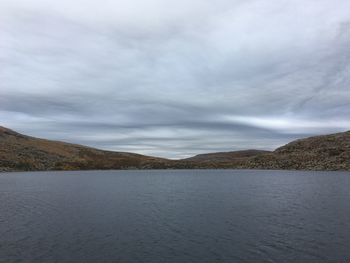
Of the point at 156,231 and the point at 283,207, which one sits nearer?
the point at 156,231

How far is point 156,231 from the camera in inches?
1970

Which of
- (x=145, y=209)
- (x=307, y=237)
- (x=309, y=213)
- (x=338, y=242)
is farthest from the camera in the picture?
(x=145, y=209)

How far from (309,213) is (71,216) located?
40124mm

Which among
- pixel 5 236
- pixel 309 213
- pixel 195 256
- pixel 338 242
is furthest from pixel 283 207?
pixel 5 236

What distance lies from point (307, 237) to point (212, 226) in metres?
13.4

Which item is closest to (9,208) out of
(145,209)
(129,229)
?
(145,209)

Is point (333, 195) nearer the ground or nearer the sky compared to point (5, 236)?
nearer the sky

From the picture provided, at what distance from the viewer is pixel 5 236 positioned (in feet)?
154

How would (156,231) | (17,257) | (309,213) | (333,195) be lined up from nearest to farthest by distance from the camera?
(17,257)
(156,231)
(309,213)
(333,195)

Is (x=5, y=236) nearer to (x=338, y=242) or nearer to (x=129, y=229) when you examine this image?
(x=129, y=229)

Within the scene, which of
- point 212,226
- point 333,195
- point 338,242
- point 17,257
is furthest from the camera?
point 333,195

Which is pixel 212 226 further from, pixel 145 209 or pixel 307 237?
pixel 145 209

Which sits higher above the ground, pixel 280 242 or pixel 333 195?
pixel 333 195

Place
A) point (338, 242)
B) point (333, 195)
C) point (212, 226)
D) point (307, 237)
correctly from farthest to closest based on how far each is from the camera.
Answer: point (333, 195)
point (212, 226)
point (307, 237)
point (338, 242)
